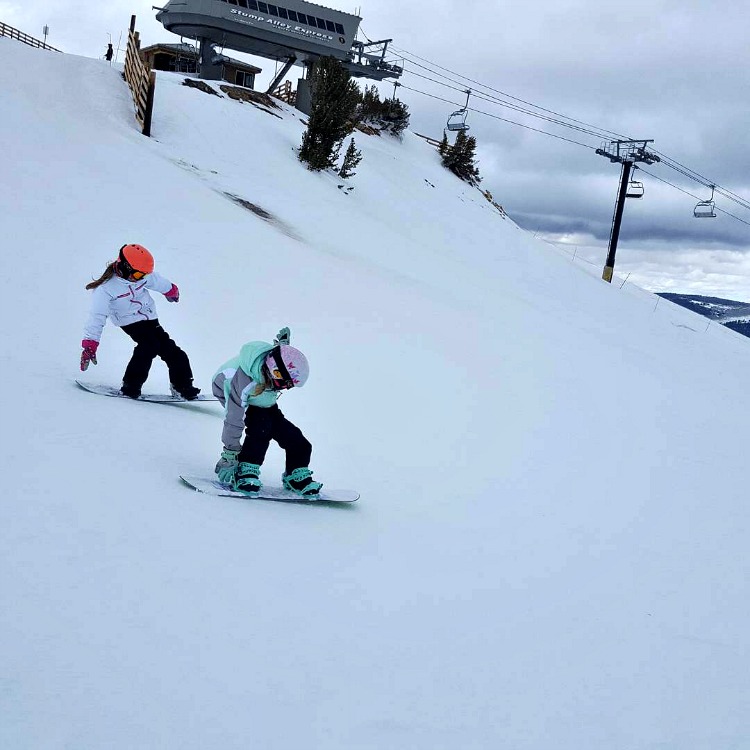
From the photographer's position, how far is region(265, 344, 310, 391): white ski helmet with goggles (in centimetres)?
455

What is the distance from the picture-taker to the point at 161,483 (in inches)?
184

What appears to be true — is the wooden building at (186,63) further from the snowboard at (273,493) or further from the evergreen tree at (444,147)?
the snowboard at (273,493)

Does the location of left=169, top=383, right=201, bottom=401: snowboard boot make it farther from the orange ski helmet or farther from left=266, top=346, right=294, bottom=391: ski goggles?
left=266, top=346, right=294, bottom=391: ski goggles

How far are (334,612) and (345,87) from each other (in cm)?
2510

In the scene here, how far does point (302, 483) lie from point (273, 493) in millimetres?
223

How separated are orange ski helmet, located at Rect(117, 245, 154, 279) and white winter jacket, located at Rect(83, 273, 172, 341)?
177 mm

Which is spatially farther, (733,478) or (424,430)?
(733,478)

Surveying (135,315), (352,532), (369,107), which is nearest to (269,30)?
(369,107)

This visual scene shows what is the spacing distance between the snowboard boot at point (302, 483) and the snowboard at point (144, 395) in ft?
7.03

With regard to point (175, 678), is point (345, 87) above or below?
above

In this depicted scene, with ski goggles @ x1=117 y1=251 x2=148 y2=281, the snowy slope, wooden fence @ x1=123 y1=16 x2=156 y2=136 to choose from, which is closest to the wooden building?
wooden fence @ x1=123 y1=16 x2=156 y2=136

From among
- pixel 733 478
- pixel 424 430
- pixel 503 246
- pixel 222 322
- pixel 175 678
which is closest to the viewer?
pixel 175 678

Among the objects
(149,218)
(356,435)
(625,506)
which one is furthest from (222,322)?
(625,506)

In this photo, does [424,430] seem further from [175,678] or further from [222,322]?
[175,678]
